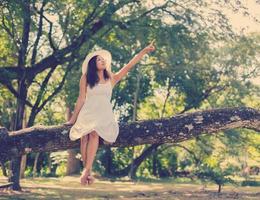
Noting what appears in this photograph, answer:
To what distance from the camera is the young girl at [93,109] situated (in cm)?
497

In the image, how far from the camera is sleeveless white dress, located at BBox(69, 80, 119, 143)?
483 centimetres

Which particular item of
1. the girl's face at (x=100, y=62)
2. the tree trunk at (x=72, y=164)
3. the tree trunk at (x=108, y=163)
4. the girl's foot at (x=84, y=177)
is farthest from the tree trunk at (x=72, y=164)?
the girl's foot at (x=84, y=177)

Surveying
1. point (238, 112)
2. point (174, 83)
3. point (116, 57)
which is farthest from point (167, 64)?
point (238, 112)

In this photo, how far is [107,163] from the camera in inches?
1256

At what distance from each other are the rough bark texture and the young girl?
0.13 meters

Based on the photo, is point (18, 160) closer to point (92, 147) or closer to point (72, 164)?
point (72, 164)

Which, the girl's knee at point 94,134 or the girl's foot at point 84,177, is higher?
the girl's knee at point 94,134

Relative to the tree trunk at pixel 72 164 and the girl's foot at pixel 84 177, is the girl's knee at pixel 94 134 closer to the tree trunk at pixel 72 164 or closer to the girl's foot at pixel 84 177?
the girl's foot at pixel 84 177

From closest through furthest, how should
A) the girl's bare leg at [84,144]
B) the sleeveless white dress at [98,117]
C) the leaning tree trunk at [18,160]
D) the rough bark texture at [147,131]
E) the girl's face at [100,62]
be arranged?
the rough bark texture at [147,131], the sleeveless white dress at [98,117], the girl's bare leg at [84,144], the girl's face at [100,62], the leaning tree trunk at [18,160]

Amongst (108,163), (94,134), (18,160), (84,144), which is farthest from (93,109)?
(108,163)

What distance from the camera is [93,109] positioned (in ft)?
17.6

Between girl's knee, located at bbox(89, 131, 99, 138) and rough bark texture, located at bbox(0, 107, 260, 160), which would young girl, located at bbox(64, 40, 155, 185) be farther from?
rough bark texture, located at bbox(0, 107, 260, 160)

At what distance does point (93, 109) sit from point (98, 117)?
164mm

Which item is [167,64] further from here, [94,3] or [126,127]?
[126,127]
